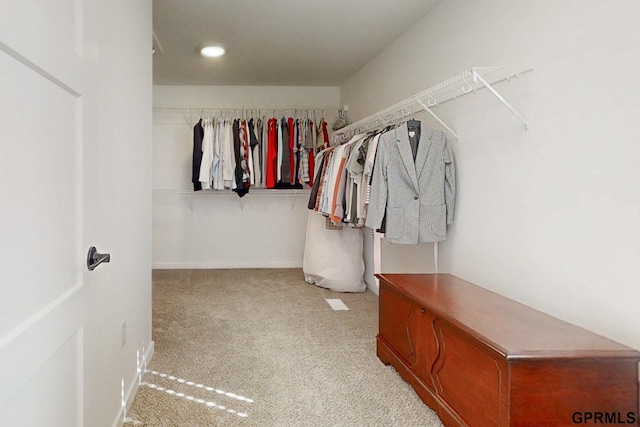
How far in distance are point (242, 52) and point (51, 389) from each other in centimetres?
363

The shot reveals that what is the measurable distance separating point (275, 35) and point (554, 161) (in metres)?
2.55

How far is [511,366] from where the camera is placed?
1.40m

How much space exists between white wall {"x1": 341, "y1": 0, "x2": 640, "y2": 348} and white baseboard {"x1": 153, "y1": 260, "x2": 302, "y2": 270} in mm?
3106

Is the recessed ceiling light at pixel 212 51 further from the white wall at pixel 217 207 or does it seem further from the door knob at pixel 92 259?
the door knob at pixel 92 259

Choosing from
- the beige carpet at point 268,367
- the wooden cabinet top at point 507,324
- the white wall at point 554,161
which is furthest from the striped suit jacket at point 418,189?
the beige carpet at point 268,367

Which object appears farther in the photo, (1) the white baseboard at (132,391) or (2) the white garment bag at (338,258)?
(2) the white garment bag at (338,258)

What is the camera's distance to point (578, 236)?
1751 millimetres

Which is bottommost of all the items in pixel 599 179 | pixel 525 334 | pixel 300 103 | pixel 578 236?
pixel 525 334

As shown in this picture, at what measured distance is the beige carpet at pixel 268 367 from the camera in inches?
78.7

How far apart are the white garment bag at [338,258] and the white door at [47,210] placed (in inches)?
122

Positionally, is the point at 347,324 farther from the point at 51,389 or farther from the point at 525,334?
the point at 51,389

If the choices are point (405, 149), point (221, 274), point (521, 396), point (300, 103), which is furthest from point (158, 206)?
point (521, 396)

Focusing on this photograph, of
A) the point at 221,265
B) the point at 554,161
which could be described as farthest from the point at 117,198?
the point at 221,265

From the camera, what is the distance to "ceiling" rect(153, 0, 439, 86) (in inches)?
118
